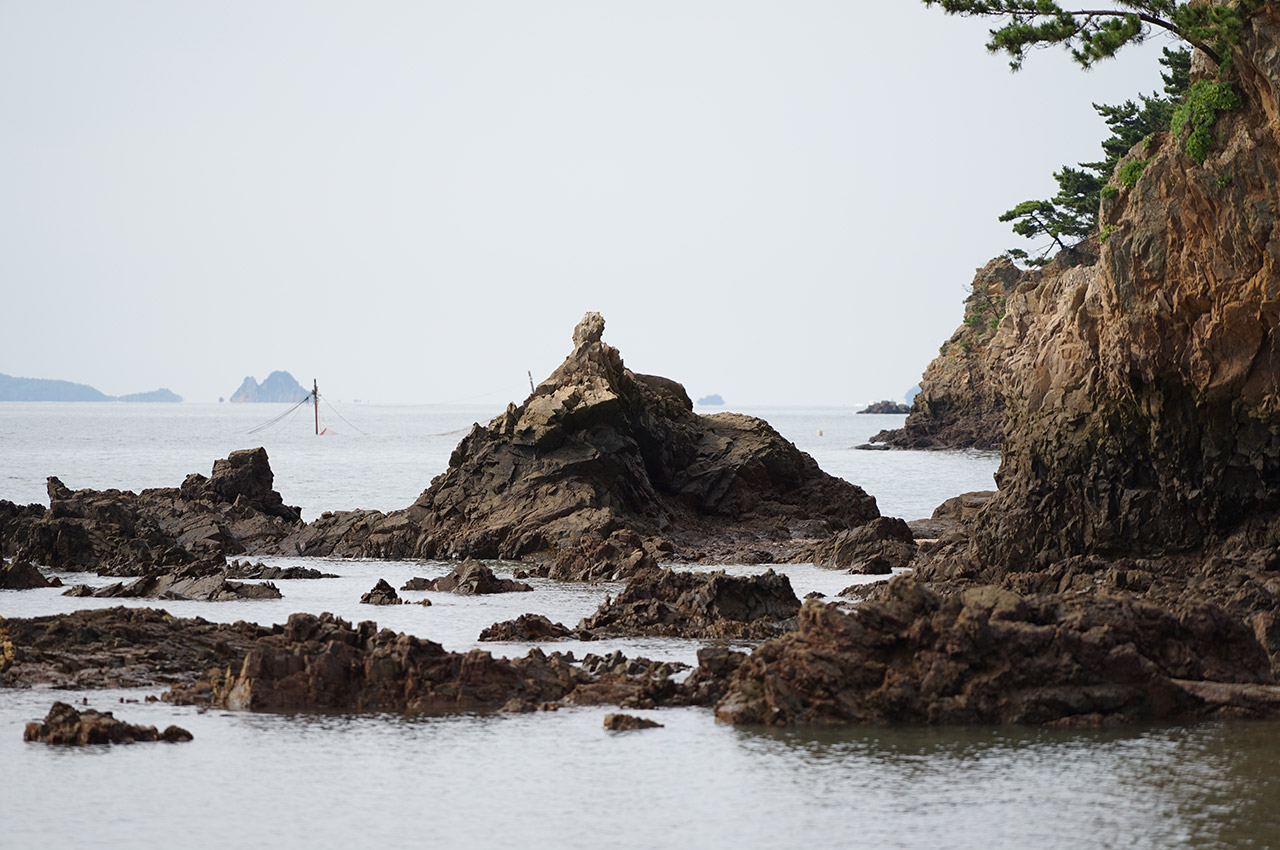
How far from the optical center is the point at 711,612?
2161cm

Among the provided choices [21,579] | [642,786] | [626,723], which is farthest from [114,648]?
[21,579]

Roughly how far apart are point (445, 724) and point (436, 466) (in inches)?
3170

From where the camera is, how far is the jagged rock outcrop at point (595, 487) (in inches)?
1431

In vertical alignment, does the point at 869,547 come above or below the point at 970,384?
below

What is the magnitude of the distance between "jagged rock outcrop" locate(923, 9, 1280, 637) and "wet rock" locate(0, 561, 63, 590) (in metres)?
18.9

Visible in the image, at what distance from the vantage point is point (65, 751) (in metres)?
13.6

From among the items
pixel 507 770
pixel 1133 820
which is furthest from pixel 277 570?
pixel 1133 820

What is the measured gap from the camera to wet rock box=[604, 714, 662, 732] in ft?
47.9

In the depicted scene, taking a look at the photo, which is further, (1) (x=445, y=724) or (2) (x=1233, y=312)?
(2) (x=1233, y=312)

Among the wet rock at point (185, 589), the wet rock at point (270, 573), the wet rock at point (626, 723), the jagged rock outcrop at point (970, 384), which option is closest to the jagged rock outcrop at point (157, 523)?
the wet rock at point (270, 573)

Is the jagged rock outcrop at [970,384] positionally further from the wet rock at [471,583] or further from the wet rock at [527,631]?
the wet rock at [527,631]

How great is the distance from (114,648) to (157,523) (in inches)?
834

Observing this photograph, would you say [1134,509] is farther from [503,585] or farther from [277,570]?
[277,570]

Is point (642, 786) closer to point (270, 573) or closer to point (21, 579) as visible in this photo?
point (270, 573)
